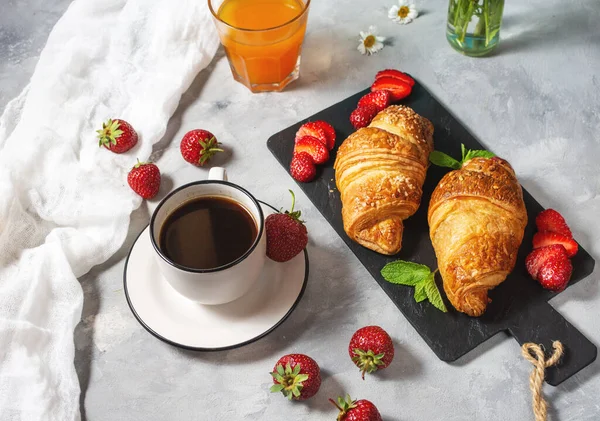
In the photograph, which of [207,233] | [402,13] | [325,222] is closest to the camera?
[207,233]

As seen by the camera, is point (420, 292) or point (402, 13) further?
point (402, 13)

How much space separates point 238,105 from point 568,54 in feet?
3.39

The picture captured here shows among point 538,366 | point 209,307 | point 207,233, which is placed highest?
point 207,233

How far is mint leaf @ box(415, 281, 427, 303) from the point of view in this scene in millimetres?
1653

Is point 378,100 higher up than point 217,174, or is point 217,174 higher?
point 217,174

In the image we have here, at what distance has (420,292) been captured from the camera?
1.66 m

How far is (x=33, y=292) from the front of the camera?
65.0 inches

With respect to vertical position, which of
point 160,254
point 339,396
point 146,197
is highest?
point 160,254

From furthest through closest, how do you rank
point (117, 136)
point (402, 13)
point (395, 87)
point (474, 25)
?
point (402, 13), point (474, 25), point (395, 87), point (117, 136)

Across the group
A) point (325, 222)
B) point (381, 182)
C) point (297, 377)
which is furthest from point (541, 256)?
point (297, 377)

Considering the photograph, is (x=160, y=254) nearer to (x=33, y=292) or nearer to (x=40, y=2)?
(x=33, y=292)

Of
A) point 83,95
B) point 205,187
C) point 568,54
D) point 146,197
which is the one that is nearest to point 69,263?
point 146,197

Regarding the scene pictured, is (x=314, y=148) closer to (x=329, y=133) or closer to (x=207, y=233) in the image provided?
(x=329, y=133)

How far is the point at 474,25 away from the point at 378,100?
431mm
